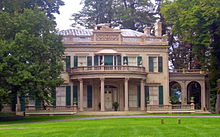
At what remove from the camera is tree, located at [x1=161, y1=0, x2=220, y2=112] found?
124 ft

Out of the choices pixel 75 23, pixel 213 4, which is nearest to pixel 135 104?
pixel 213 4

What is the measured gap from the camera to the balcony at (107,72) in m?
38.8

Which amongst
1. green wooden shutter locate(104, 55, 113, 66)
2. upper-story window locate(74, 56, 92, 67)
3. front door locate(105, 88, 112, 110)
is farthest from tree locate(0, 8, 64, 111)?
front door locate(105, 88, 112, 110)

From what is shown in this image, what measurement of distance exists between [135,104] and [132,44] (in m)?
6.70

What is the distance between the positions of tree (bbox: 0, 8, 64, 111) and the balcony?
A: 6.33 m

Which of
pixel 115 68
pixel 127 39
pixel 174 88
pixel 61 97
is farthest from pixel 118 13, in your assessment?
pixel 61 97

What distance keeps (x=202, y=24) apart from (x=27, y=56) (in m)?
18.6

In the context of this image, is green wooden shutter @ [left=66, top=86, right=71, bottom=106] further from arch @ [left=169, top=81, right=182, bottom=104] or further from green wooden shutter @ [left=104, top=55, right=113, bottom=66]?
arch @ [left=169, top=81, right=182, bottom=104]

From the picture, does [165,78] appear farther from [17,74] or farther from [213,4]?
[17,74]

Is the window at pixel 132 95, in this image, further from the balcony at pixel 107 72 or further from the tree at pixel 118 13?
the tree at pixel 118 13

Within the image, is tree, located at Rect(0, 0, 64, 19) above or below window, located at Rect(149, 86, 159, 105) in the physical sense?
above

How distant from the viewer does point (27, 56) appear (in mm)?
30531

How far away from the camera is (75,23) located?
64875 mm

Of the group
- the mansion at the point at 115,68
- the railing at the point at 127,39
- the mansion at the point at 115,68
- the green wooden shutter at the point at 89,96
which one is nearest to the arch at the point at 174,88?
the mansion at the point at 115,68
